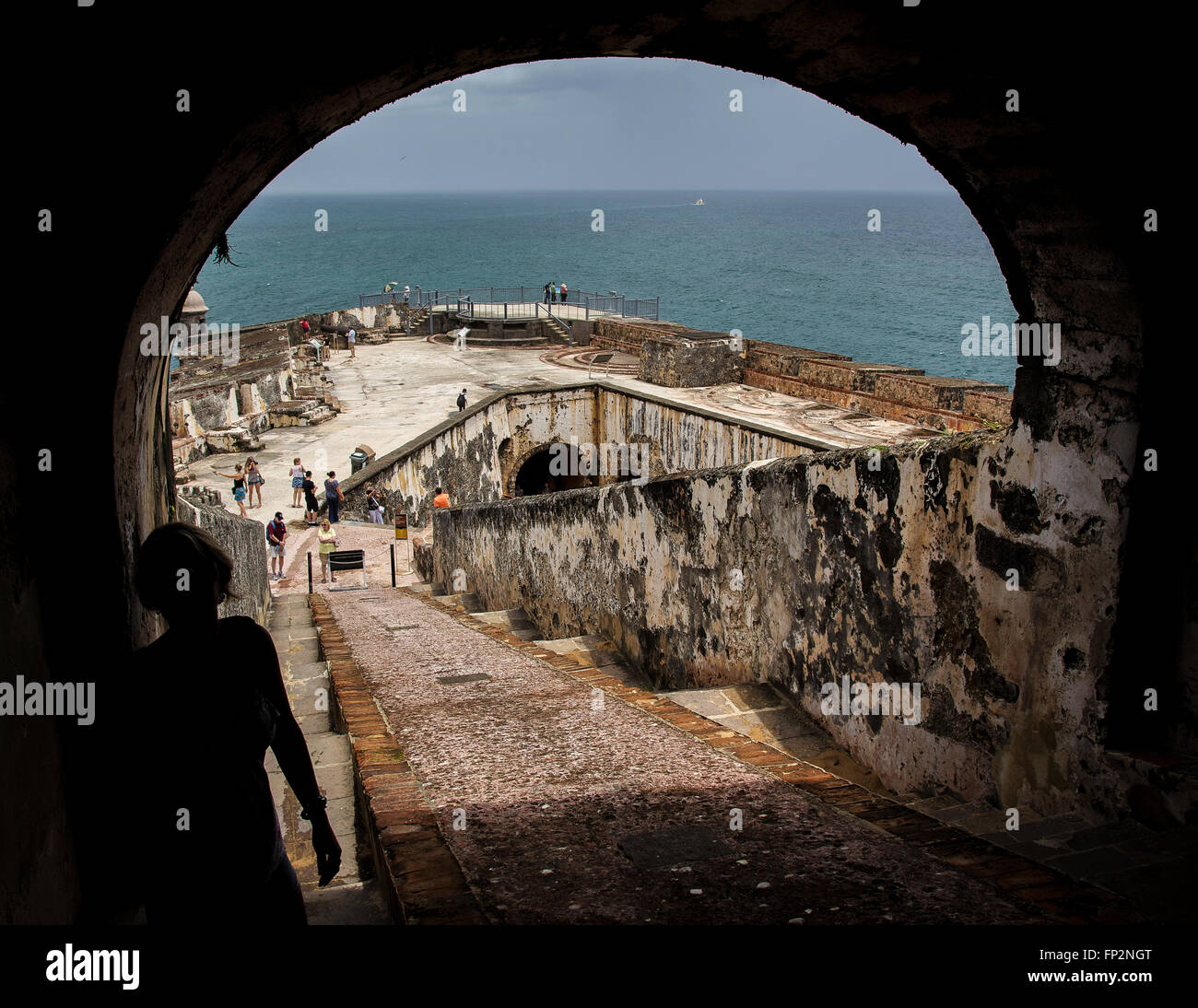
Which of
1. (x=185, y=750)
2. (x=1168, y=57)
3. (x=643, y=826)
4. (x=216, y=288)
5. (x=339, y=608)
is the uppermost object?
(x=216, y=288)

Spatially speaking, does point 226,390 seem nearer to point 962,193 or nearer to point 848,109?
point 848,109

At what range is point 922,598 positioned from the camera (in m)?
4.74

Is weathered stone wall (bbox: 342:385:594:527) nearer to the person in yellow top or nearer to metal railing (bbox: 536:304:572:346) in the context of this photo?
the person in yellow top

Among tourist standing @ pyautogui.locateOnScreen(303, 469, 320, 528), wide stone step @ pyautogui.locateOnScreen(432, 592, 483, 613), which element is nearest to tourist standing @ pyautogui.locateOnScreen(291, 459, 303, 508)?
tourist standing @ pyautogui.locateOnScreen(303, 469, 320, 528)

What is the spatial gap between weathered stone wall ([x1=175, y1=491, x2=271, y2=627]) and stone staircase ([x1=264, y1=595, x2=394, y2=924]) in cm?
76

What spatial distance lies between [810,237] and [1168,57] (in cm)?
19849

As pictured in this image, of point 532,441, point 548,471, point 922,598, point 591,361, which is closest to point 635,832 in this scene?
point 922,598

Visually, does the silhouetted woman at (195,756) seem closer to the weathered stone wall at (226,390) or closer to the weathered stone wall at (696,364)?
the weathered stone wall at (226,390)

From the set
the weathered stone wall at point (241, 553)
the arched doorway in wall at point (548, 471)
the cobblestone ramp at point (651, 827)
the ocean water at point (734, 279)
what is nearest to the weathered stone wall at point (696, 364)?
the arched doorway in wall at point (548, 471)

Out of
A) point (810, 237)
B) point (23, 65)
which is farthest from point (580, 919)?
point (810, 237)

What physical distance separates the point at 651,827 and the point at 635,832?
0.24 feet

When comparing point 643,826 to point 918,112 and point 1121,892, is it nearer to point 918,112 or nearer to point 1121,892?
point 1121,892

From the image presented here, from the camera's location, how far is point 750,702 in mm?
5875
